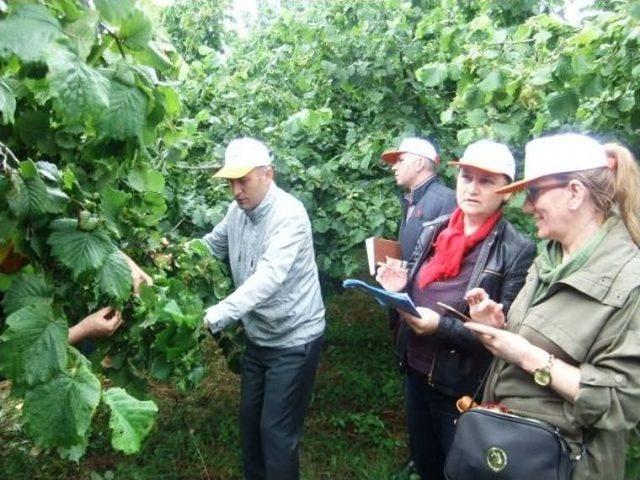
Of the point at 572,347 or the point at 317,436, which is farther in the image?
the point at 317,436

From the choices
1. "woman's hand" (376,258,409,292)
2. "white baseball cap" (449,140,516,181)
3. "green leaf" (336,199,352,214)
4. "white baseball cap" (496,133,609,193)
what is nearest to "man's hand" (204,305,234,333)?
"woman's hand" (376,258,409,292)

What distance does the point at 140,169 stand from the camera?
1864mm

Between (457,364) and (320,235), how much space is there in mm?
1745

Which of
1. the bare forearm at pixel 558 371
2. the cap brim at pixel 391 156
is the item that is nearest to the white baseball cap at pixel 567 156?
the bare forearm at pixel 558 371

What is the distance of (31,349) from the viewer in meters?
1.12

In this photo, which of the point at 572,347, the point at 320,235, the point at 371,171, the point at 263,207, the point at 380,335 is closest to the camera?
the point at 572,347

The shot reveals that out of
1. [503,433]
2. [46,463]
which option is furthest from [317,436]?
[503,433]

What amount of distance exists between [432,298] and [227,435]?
2.28 metres

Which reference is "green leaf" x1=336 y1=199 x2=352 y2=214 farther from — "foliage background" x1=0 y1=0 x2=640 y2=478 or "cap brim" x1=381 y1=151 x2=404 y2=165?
"cap brim" x1=381 y1=151 x2=404 y2=165

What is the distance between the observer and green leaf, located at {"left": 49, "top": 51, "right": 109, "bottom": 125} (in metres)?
0.99

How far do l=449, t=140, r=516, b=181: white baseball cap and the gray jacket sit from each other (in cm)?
87

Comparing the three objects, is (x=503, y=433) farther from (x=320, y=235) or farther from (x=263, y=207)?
(x=320, y=235)

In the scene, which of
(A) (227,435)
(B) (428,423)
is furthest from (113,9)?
(A) (227,435)

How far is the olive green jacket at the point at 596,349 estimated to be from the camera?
1686mm
